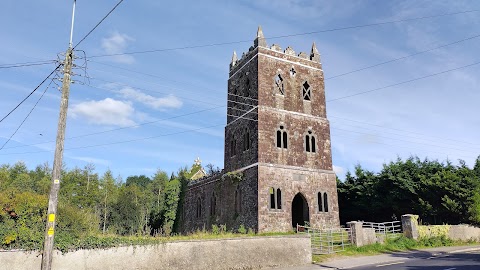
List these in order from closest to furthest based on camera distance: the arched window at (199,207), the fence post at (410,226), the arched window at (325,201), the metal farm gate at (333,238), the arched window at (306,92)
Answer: the metal farm gate at (333,238) → the fence post at (410,226) → the arched window at (325,201) → the arched window at (306,92) → the arched window at (199,207)

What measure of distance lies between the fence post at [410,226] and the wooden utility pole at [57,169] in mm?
23202

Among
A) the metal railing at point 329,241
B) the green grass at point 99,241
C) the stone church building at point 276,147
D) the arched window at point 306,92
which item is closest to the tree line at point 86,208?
the green grass at point 99,241

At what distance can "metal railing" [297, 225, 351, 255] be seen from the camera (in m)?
21.6

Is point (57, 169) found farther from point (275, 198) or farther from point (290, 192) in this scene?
point (290, 192)

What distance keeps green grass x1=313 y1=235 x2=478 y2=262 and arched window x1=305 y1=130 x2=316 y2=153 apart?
8734 millimetres

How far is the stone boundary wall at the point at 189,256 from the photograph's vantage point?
1334cm

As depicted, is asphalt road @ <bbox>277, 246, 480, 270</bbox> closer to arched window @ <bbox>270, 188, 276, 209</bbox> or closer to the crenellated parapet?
arched window @ <bbox>270, 188, 276, 209</bbox>

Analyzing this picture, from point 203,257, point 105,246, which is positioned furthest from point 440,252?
point 105,246

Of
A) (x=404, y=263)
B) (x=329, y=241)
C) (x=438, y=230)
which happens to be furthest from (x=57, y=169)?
(x=438, y=230)

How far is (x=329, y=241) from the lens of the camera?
21391mm

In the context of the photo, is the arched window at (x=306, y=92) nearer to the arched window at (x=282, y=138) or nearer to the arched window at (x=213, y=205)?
the arched window at (x=282, y=138)

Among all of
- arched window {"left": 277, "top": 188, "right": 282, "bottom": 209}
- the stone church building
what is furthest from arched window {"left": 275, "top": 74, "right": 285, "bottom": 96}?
arched window {"left": 277, "top": 188, "right": 282, "bottom": 209}

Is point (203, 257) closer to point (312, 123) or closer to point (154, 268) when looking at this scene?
point (154, 268)

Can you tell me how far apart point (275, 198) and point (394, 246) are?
27.6 feet
